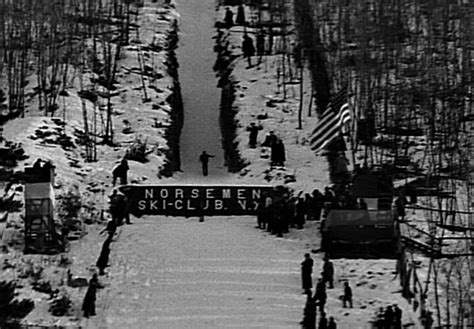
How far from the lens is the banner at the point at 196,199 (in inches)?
1759

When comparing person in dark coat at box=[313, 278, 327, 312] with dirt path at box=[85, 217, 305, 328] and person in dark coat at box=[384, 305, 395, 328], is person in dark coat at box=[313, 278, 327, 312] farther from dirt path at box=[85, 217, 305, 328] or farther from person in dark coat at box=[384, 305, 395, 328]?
person in dark coat at box=[384, 305, 395, 328]

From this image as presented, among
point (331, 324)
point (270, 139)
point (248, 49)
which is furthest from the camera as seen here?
point (248, 49)

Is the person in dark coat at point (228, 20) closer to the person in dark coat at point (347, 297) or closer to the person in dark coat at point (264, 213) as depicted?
the person in dark coat at point (264, 213)

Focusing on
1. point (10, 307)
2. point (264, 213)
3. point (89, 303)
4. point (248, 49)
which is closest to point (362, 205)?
point (264, 213)

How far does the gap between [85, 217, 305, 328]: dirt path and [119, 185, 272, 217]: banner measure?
1.18m

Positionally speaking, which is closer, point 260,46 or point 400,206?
point 400,206

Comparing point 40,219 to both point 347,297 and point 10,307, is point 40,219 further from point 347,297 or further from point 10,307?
point 347,297

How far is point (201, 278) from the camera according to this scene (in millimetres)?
37562

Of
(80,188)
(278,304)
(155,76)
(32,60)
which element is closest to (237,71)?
(155,76)

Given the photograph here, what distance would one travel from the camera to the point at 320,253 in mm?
39688

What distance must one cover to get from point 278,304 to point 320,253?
15.1 ft

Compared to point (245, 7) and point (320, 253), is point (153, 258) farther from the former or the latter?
point (245, 7)

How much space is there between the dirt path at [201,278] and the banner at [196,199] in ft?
3.87

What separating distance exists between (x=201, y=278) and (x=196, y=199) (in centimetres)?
765
